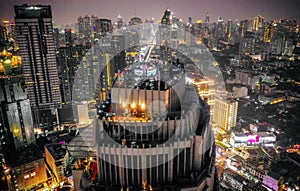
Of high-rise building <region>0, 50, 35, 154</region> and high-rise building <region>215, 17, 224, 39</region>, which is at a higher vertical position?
high-rise building <region>215, 17, 224, 39</region>

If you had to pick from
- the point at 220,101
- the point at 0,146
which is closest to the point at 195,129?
the point at 0,146

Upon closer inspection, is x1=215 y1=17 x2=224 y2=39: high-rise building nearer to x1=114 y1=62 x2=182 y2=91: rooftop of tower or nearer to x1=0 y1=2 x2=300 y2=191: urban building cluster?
x1=0 y1=2 x2=300 y2=191: urban building cluster

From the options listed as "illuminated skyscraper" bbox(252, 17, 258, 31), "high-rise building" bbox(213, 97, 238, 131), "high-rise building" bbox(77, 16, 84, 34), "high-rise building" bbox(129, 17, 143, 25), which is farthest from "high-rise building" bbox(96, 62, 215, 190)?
"illuminated skyscraper" bbox(252, 17, 258, 31)

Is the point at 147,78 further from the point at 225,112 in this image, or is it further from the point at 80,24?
the point at 80,24

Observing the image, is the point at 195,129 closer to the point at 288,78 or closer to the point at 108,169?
the point at 108,169

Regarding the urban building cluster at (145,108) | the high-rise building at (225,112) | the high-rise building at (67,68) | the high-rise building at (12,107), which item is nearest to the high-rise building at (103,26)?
the urban building cluster at (145,108)

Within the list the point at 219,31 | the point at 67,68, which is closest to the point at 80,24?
the point at 67,68
